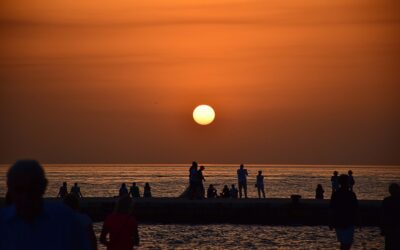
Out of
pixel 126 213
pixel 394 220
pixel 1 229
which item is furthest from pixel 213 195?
pixel 1 229

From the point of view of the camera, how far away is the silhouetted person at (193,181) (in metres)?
35.5

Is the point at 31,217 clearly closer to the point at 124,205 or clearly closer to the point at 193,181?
the point at 124,205

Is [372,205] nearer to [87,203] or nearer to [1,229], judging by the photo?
[87,203]

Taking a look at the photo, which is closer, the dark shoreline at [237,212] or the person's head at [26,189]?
the person's head at [26,189]

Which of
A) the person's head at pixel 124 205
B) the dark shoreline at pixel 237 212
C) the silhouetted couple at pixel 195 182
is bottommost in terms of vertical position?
the dark shoreline at pixel 237 212

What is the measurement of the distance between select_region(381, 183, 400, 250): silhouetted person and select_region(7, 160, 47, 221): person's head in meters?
10.6

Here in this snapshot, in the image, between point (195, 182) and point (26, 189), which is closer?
point (26, 189)

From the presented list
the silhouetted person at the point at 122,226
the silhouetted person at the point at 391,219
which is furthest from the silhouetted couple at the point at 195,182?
the silhouetted person at the point at 122,226

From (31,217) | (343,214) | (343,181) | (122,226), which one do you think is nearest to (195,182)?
(343,181)

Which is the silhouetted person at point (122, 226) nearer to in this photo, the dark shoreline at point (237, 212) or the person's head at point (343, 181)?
the person's head at point (343, 181)

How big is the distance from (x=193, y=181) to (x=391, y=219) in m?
22.5

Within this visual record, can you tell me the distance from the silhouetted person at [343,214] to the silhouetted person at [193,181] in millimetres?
19599

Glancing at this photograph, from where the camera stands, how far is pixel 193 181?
36.6m

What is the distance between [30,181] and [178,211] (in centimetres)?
3292
